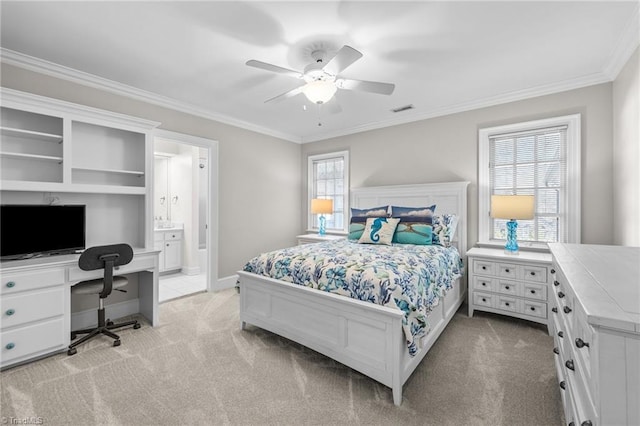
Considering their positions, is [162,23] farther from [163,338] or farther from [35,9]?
[163,338]

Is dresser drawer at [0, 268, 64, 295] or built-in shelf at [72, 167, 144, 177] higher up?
built-in shelf at [72, 167, 144, 177]

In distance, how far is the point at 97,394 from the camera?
1.91 metres

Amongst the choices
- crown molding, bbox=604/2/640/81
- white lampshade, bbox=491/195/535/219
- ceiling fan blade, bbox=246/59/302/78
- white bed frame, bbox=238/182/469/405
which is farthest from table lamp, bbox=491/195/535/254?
ceiling fan blade, bbox=246/59/302/78

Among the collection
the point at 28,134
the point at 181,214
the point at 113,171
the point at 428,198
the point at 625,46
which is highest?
the point at 625,46

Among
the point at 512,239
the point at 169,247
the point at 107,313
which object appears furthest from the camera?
the point at 169,247

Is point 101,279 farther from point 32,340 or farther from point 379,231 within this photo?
point 379,231

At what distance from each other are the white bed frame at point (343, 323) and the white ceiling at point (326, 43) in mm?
2110

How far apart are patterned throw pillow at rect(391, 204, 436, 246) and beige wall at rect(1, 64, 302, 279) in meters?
2.40

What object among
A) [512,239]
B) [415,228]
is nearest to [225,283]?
[415,228]

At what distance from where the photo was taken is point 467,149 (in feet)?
12.3

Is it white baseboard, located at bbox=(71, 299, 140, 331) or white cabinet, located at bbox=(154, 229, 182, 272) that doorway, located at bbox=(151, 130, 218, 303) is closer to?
white cabinet, located at bbox=(154, 229, 182, 272)

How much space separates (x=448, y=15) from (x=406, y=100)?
5.33ft

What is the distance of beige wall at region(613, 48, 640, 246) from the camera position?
228cm

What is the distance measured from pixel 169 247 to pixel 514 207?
5487 millimetres
